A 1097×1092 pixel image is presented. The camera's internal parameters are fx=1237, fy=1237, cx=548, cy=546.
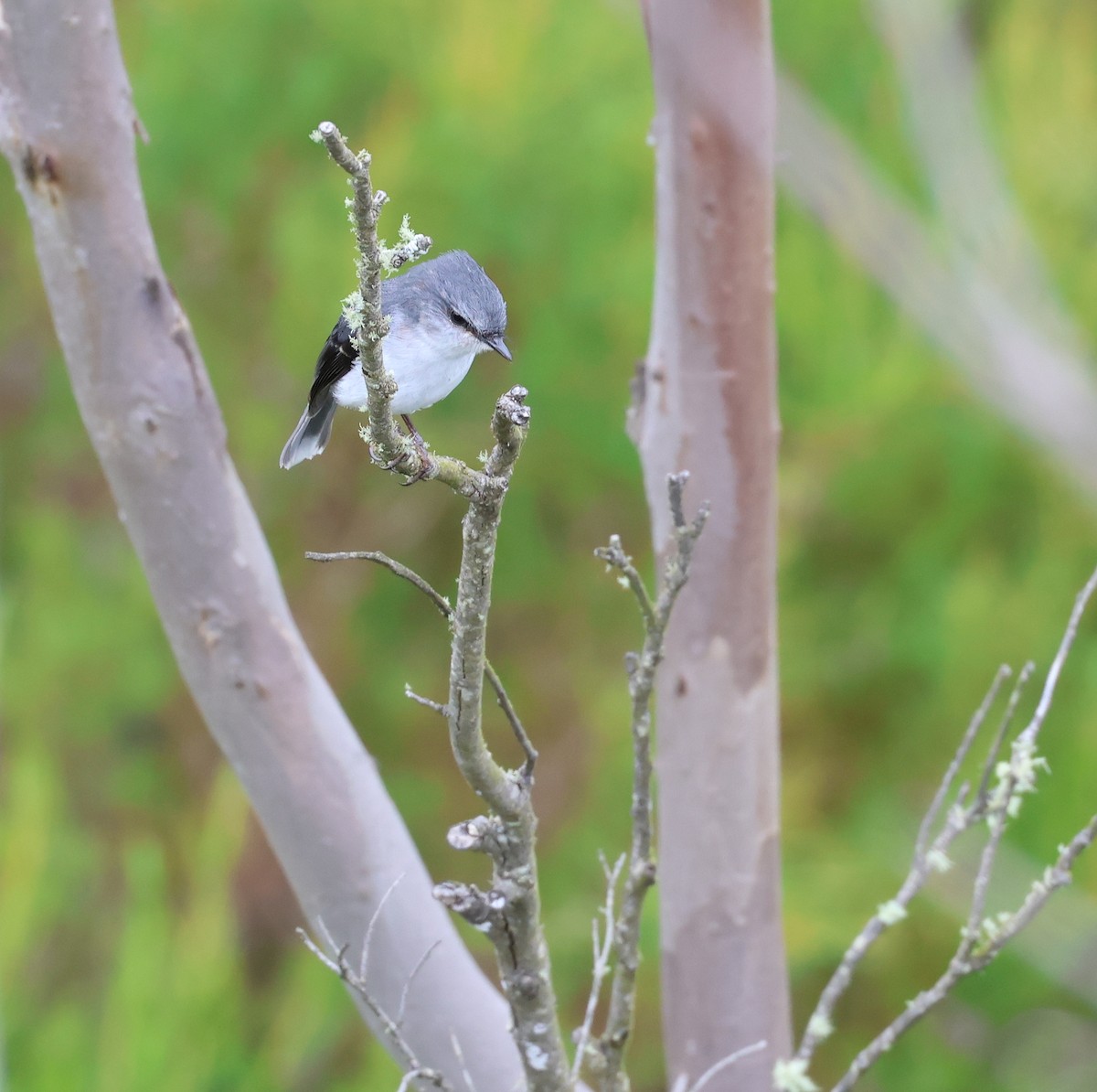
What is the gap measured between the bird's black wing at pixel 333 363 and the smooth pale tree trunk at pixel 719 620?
16.2 inches

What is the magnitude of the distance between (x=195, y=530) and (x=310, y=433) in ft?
1.27

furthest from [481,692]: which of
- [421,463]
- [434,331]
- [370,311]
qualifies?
[434,331]

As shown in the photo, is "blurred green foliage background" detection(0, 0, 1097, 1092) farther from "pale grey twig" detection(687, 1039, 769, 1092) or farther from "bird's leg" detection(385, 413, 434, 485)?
"bird's leg" detection(385, 413, 434, 485)

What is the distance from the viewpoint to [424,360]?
138 cm

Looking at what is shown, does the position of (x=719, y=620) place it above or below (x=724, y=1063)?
above

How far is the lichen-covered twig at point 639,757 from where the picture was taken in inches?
38.7

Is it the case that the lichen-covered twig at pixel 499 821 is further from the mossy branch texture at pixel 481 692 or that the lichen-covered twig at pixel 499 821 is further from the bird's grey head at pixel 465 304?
the bird's grey head at pixel 465 304

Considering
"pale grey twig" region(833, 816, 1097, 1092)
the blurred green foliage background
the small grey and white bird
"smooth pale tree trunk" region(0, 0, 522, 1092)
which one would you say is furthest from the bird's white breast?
the blurred green foliage background

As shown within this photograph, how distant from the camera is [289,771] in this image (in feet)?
4.84

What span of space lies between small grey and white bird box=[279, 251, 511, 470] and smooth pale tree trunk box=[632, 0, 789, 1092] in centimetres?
30

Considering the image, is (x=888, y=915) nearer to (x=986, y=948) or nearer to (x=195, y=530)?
(x=986, y=948)

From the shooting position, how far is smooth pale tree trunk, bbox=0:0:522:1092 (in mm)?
1393

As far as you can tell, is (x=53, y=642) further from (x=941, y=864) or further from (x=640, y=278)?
(x=941, y=864)

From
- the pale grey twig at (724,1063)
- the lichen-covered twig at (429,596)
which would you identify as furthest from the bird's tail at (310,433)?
the pale grey twig at (724,1063)
